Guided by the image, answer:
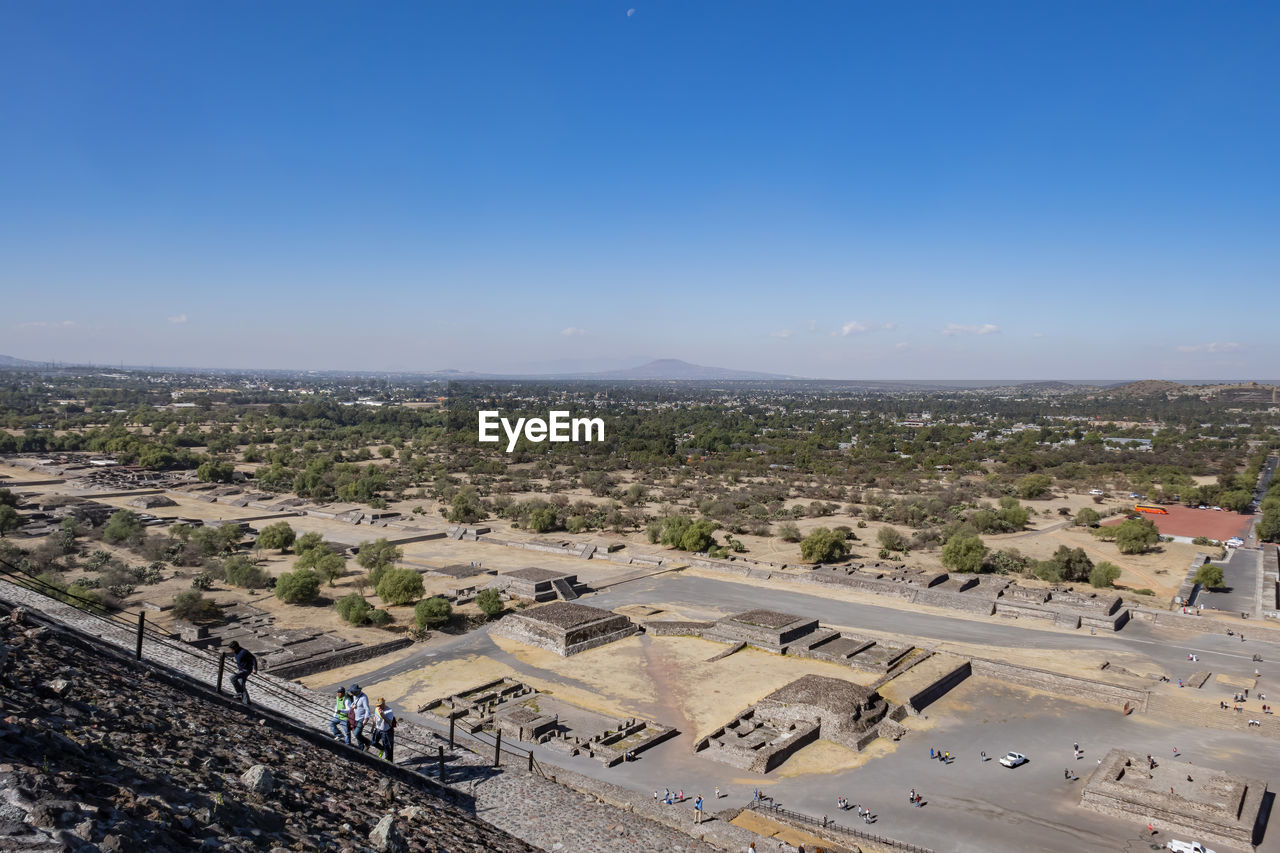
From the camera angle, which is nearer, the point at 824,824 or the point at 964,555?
the point at 824,824

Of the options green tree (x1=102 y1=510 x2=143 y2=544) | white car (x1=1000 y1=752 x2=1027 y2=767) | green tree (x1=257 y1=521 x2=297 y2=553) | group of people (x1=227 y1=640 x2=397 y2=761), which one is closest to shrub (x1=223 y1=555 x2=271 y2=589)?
green tree (x1=257 y1=521 x2=297 y2=553)

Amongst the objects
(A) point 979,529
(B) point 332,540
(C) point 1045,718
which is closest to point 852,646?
(C) point 1045,718

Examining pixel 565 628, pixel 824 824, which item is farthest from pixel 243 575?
pixel 824 824

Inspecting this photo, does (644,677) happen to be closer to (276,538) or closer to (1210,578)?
(276,538)

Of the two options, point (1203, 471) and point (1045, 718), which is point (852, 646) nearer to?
point (1045, 718)

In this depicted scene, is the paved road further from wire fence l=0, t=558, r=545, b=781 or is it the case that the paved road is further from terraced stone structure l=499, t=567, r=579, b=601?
wire fence l=0, t=558, r=545, b=781

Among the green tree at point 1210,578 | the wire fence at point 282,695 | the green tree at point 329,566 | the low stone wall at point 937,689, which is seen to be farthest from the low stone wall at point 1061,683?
the green tree at point 329,566
